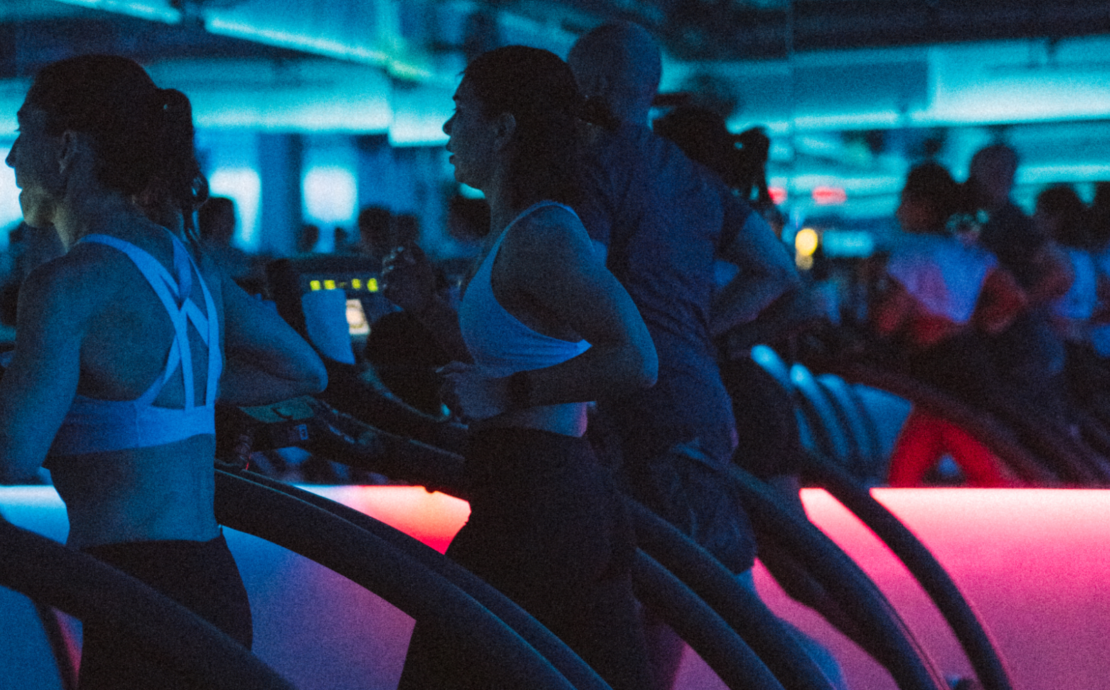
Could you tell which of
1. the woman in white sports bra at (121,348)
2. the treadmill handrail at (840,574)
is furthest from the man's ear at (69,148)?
the treadmill handrail at (840,574)

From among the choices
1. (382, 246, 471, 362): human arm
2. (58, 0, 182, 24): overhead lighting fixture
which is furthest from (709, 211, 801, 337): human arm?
(58, 0, 182, 24): overhead lighting fixture

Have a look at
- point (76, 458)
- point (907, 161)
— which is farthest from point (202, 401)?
point (907, 161)

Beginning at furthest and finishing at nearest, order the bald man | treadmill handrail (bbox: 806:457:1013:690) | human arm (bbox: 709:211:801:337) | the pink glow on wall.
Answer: the pink glow on wall
treadmill handrail (bbox: 806:457:1013:690)
human arm (bbox: 709:211:801:337)
the bald man

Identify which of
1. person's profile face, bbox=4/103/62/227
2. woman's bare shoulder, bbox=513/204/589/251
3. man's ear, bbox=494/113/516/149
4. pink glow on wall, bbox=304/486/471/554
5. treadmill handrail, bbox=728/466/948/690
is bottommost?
pink glow on wall, bbox=304/486/471/554

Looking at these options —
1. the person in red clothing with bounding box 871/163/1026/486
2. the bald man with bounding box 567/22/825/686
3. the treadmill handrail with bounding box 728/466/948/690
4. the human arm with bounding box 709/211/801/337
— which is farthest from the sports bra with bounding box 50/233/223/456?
the person in red clothing with bounding box 871/163/1026/486

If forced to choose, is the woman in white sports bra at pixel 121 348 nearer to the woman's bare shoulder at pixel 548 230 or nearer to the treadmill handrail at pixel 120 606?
the treadmill handrail at pixel 120 606

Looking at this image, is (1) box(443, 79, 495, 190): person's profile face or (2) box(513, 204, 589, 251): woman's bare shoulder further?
(1) box(443, 79, 495, 190): person's profile face

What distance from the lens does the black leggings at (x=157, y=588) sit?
139 centimetres

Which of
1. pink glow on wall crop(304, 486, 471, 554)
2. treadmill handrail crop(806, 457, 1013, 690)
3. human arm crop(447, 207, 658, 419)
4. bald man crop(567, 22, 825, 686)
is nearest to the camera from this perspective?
human arm crop(447, 207, 658, 419)

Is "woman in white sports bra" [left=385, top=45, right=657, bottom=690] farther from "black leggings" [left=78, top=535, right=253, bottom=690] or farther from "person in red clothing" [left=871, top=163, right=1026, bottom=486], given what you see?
"person in red clothing" [left=871, top=163, right=1026, bottom=486]

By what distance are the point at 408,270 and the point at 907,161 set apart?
14.8 feet

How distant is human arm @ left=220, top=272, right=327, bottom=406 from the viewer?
1.63 metres

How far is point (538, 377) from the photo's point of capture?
61.1 inches

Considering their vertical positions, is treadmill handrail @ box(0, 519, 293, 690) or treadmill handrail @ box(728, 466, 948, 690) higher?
treadmill handrail @ box(0, 519, 293, 690)
